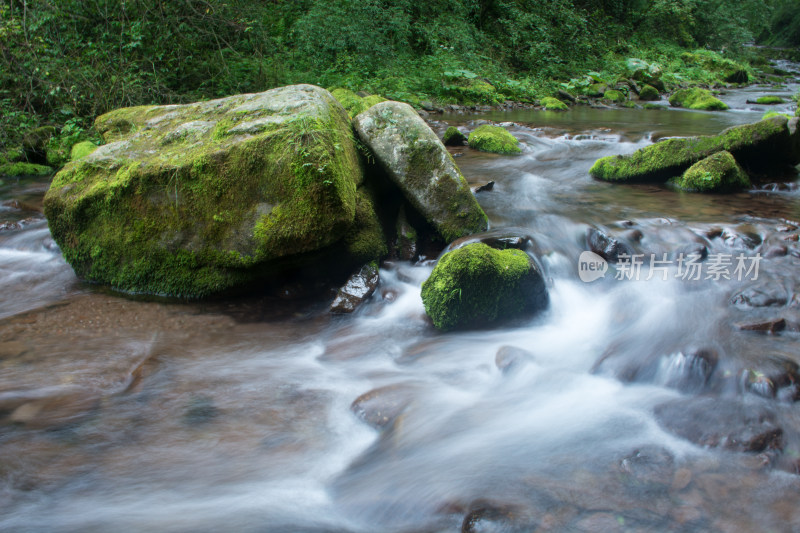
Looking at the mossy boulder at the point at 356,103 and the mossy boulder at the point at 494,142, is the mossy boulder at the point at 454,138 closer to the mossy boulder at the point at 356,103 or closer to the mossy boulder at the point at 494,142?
the mossy boulder at the point at 494,142

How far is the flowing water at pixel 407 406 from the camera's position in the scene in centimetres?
246

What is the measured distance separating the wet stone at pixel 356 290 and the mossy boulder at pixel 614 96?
51.3 feet

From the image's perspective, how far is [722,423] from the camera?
9.59ft

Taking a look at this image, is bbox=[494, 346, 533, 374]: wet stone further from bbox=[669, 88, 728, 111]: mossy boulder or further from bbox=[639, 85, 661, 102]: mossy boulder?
bbox=[639, 85, 661, 102]: mossy boulder

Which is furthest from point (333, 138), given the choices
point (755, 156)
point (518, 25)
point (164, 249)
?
point (518, 25)

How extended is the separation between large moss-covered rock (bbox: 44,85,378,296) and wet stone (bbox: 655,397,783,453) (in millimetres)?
2753

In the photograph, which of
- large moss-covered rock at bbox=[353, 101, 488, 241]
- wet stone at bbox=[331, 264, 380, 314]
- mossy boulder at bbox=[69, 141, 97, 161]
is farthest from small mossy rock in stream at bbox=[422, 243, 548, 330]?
mossy boulder at bbox=[69, 141, 97, 161]

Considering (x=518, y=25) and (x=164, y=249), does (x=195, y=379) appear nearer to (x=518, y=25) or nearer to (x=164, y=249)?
(x=164, y=249)

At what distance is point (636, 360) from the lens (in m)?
3.74

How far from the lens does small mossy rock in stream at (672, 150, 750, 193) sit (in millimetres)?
6664

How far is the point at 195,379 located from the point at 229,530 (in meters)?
1.39

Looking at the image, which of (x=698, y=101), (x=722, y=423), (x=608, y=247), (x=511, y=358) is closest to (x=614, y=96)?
(x=698, y=101)

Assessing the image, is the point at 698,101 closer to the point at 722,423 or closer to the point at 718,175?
the point at 718,175

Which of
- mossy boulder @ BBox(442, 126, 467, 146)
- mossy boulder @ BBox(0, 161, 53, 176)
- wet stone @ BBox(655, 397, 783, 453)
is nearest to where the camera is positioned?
wet stone @ BBox(655, 397, 783, 453)
